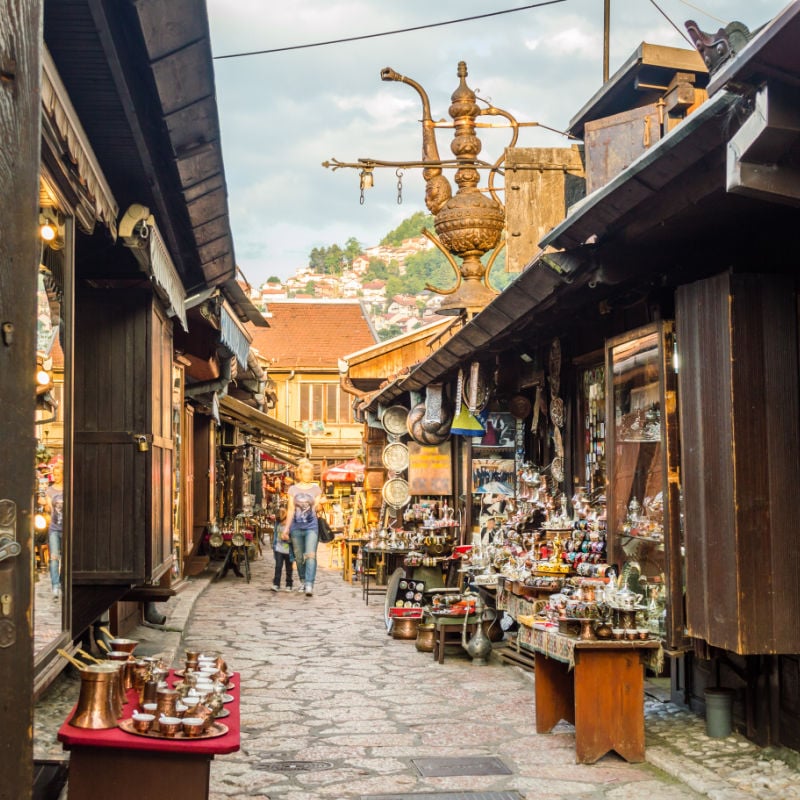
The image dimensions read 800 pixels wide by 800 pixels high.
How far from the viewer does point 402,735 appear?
7902 mm

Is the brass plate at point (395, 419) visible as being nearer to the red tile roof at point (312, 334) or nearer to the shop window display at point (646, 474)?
the shop window display at point (646, 474)

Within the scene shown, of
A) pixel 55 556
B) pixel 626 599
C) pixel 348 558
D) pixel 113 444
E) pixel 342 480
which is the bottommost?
pixel 348 558

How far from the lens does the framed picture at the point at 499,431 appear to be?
14039 mm

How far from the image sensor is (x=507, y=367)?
13562 millimetres

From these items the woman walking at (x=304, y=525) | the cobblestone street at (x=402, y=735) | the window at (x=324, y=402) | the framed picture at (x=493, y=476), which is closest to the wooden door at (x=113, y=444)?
the cobblestone street at (x=402, y=735)

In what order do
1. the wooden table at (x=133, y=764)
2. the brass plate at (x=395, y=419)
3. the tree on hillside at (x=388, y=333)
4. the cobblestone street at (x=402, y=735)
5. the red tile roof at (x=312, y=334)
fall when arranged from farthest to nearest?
the tree on hillside at (x=388, y=333)
the red tile roof at (x=312, y=334)
the brass plate at (x=395, y=419)
the cobblestone street at (x=402, y=735)
the wooden table at (x=133, y=764)

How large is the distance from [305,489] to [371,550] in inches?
60.4

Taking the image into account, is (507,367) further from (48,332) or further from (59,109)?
(59,109)

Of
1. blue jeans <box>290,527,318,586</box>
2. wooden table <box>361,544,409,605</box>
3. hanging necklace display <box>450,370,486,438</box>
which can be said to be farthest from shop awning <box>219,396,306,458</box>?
hanging necklace display <box>450,370,486,438</box>

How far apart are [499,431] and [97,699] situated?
9.84 m

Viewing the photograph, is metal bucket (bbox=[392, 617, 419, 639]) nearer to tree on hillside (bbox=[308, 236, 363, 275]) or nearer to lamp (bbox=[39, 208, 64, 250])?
lamp (bbox=[39, 208, 64, 250])

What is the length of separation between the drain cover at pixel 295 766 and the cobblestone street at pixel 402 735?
1 cm

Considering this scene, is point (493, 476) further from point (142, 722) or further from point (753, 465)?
point (142, 722)

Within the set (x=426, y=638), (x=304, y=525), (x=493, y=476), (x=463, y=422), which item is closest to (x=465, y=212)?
(x=463, y=422)
